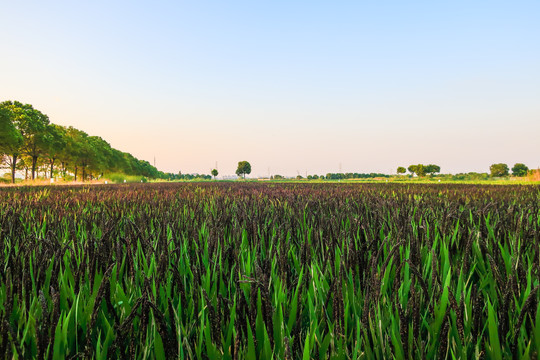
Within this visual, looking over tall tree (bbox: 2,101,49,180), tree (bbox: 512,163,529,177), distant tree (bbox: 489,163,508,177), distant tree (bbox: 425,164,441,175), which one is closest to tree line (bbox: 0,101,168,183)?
tall tree (bbox: 2,101,49,180)

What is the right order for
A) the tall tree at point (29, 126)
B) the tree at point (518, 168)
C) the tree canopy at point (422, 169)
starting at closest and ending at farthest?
the tall tree at point (29, 126) → the tree canopy at point (422, 169) → the tree at point (518, 168)

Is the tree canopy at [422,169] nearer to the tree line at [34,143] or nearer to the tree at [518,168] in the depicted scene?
the tree at [518,168]

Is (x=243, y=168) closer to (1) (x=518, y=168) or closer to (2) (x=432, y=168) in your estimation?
(2) (x=432, y=168)

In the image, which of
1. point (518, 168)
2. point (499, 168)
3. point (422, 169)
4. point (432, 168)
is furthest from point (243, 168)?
point (518, 168)

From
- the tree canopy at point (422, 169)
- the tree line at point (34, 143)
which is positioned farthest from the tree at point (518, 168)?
the tree line at point (34, 143)

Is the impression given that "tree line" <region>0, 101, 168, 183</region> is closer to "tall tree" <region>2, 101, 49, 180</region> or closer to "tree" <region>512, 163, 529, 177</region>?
"tall tree" <region>2, 101, 49, 180</region>

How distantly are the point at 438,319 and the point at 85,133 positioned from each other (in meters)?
69.1

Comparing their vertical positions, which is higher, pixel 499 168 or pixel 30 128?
pixel 30 128

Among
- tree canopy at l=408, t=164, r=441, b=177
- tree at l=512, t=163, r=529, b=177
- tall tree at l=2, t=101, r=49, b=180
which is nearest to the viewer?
tall tree at l=2, t=101, r=49, b=180

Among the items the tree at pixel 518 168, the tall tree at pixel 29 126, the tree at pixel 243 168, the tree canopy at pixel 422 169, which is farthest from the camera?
the tree at pixel 243 168

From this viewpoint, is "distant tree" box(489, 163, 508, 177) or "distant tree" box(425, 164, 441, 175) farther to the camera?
"distant tree" box(425, 164, 441, 175)

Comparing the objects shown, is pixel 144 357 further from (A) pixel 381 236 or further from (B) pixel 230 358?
(A) pixel 381 236

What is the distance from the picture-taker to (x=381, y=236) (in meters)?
2.04

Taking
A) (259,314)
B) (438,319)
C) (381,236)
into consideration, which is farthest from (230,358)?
(381,236)
